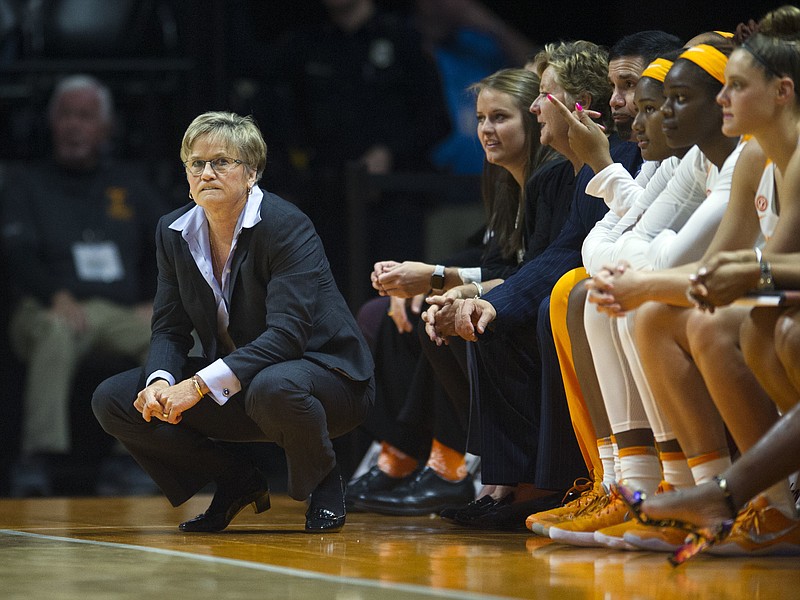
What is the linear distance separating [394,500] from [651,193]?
51.9 inches

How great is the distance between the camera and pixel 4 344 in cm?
532

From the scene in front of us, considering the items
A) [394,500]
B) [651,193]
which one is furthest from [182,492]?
[651,193]

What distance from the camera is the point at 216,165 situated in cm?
304

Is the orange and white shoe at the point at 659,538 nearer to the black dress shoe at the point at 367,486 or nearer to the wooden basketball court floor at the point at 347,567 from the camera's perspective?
the wooden basketball court floor at the point at 347,567

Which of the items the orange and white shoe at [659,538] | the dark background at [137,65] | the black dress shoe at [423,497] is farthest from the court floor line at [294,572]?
the dark background at [137,65]

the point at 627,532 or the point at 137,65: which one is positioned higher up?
the point at 137,65

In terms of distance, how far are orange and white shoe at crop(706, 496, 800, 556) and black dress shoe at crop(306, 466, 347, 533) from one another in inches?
37.5

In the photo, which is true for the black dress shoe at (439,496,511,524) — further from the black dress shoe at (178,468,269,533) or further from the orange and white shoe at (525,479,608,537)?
the black dress shoe at (178,468,269,533)

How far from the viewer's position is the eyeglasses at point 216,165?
3.04 meters

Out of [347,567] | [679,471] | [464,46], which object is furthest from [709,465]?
[464,46]

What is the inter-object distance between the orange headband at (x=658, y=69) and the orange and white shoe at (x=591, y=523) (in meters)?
0.84

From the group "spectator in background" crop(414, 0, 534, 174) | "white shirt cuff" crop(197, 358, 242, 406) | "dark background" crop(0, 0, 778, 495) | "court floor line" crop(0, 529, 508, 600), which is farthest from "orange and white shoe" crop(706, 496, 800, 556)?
"spectator in background" crop(414, 0, 534, 174)

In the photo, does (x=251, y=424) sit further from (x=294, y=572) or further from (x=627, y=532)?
(x=627, y=532)

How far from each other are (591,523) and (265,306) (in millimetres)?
897
